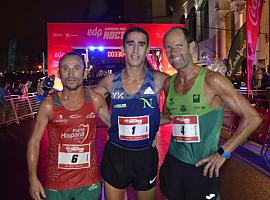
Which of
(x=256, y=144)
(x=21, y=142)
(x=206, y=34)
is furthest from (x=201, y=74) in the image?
(x=206, y=34)

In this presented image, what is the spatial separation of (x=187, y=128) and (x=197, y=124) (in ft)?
0.28

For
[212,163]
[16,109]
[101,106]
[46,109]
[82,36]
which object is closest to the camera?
[212,163]

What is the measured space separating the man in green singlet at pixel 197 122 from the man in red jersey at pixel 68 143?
2.13 feet

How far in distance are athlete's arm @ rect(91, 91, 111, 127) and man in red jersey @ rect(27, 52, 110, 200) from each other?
76 mm

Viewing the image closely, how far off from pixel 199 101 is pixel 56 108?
111cm

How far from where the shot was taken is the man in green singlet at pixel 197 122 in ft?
8.50

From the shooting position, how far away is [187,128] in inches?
108

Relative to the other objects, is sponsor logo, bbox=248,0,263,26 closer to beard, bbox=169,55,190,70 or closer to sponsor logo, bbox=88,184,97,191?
beard, bbox=169,55,190,70

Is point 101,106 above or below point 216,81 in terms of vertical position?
below

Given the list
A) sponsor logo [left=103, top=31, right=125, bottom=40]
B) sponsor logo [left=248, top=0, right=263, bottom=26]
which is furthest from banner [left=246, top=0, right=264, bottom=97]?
sponsor logo [left=103, top=31, right=125, bottom=40]

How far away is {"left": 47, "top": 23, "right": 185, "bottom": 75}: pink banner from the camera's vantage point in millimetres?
16703

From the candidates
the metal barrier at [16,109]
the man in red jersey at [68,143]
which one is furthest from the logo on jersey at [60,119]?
the metal barrier at [16,109]

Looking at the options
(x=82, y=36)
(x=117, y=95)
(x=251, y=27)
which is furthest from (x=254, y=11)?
(x=82, y=36)

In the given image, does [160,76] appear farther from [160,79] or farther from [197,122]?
[197,122]
